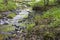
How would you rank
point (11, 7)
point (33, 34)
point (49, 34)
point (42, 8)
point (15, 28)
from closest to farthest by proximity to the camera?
1. point (49, 34)
2. point (33, 34)
3. point (15, 28)
4. point (42, 8)
5. point (11, 7)

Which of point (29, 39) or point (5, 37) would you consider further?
point (5, 37)

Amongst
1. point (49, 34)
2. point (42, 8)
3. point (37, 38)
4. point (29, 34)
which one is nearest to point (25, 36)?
point (29, 34)

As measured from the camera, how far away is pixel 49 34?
29.7ft

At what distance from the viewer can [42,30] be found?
32.2ft

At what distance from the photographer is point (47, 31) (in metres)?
9.51

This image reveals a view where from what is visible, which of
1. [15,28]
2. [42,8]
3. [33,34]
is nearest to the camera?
[33,34]

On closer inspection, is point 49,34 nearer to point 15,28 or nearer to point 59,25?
point 59,25

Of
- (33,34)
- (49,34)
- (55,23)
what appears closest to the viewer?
(49,34)

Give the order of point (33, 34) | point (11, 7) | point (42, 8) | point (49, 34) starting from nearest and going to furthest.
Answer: point (49, 34)
point (33, 34)
point (42, 8)
point (11, 7)

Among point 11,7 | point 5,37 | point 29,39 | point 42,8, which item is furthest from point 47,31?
point 11,7

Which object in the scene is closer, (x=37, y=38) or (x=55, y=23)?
(x=37, y=38)

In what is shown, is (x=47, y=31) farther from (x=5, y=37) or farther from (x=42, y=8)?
(x=42, y=8)

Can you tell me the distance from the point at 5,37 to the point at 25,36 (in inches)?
47.6

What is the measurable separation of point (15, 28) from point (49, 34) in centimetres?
409
